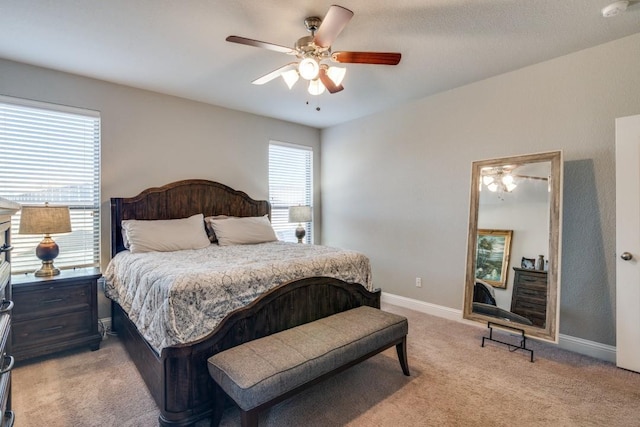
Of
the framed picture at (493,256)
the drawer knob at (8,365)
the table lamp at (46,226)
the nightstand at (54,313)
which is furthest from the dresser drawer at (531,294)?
the table lamp at (46,226)

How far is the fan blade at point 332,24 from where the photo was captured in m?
1.75

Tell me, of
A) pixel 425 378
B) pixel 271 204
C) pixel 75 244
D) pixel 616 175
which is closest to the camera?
pixel 425 378

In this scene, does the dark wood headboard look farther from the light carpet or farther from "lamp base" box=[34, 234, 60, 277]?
the light carpet

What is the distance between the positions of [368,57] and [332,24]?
42cm

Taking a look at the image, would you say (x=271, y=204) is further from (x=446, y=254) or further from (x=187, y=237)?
(x=446, y=254)

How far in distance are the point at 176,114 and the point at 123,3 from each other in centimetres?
182

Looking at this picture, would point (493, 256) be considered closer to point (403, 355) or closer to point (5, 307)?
point (403, 355)

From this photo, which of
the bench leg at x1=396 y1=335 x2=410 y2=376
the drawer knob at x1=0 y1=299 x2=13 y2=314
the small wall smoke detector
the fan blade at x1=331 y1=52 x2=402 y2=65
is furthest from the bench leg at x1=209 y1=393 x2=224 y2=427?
the small wall smoke detector

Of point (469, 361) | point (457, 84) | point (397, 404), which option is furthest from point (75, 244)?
point (457, 84)

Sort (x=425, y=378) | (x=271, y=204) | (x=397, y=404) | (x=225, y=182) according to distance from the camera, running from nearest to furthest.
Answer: (x=397, y=404), (x=425, y=378), (x=225, y=182), (x=271, y=204)

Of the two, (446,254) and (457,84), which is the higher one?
(457,84)

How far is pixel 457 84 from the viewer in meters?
3.52

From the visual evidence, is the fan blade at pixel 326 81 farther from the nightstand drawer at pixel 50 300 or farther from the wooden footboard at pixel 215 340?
the nightstand drawer at pixel 50 300

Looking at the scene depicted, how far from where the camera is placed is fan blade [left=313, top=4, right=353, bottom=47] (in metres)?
1.75
